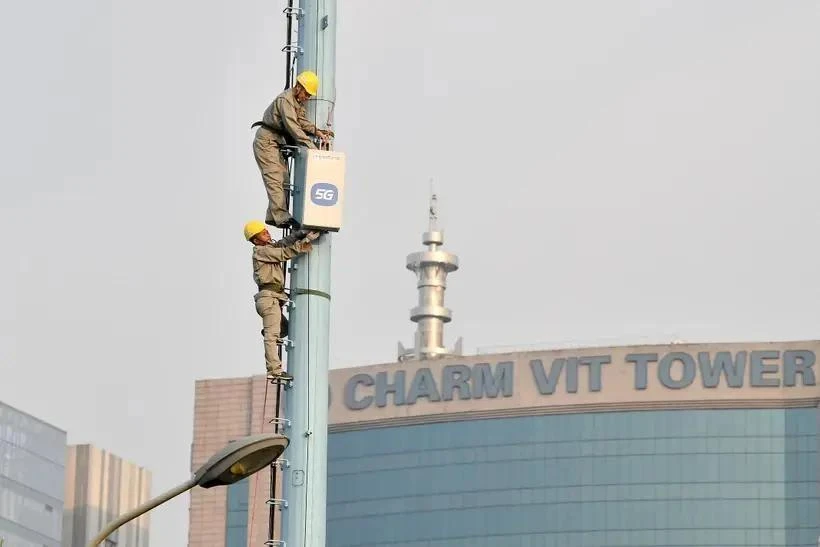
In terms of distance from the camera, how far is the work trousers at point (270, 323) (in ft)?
84.6

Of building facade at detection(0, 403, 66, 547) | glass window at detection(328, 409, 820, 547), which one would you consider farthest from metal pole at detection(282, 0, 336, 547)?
building facade at detection(0, 403, 66, 547)

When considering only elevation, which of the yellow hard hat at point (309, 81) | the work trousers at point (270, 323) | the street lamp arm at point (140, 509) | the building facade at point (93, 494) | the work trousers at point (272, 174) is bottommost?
the street lamp arm at point (140, 509)

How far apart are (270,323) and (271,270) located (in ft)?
2.03

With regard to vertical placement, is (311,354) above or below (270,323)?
below

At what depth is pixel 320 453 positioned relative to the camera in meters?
25.5

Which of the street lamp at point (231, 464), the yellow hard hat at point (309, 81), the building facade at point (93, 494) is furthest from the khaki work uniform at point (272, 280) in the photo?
the building facade at point (93, 494)

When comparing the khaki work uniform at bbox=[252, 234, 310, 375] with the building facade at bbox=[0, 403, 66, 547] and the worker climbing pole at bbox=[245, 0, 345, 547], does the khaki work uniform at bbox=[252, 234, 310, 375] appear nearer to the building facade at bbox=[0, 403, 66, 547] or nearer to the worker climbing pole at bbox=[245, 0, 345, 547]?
the worker climbing pole at bbox=[245, 0, 345, 547]

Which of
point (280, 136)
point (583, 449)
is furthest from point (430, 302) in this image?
point (280, 136)

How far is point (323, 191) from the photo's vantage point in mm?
25812

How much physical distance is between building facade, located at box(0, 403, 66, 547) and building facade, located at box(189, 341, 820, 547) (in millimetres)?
16453

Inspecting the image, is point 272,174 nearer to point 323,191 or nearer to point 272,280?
point 323,191

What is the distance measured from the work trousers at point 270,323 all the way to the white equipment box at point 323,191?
3.09ft

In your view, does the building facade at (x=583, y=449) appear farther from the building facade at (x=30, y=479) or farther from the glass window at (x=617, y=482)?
the building facade at (x=30, y=479)

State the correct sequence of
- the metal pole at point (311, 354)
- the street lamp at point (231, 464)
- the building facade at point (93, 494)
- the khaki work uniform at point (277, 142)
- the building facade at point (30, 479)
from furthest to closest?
1. the building facade at point (93, 494)
2. the building facade at point (30, 479)
3. the khaki work uniform at point (277, 142)
4. the metal pole at point (311, 354)
5. the street lamp at point (231, 464)
